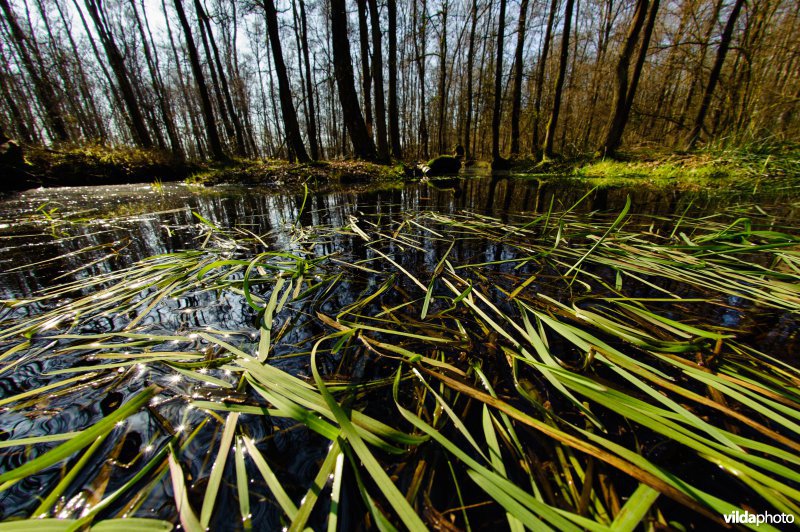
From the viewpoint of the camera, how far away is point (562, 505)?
472mm

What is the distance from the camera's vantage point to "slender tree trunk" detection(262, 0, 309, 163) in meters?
7.04

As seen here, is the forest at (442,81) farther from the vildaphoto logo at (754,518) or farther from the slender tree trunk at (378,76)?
the vildaphoto logo at (754,518)

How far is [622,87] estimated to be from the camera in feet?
24.6

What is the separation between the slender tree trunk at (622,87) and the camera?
7.16 m

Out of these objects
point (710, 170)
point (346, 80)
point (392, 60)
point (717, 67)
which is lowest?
point (710, 170)

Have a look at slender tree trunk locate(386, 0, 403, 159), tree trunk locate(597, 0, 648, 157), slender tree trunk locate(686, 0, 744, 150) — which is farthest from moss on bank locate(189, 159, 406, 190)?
slender tree trunk locate(686, 0, 744, 150)

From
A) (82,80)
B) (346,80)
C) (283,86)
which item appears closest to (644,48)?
(346,80)

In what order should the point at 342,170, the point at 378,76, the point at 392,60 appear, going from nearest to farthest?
the point at 342,170 → the point at 392,60 → the point at 378,76

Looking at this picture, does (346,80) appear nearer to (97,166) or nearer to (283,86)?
(283,86)

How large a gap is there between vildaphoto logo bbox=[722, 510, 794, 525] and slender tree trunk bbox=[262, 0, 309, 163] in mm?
8184

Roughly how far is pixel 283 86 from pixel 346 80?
1598 mm

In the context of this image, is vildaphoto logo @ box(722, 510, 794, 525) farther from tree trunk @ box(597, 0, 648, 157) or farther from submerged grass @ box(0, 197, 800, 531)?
tree trunk @ box(597, 0, 648, 157)

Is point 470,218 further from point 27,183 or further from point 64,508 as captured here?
point 27,183

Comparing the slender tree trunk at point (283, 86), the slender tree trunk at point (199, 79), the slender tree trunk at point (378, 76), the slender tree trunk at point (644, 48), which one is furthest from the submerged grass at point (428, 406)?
the slender tree trunk at point (199, 79)
